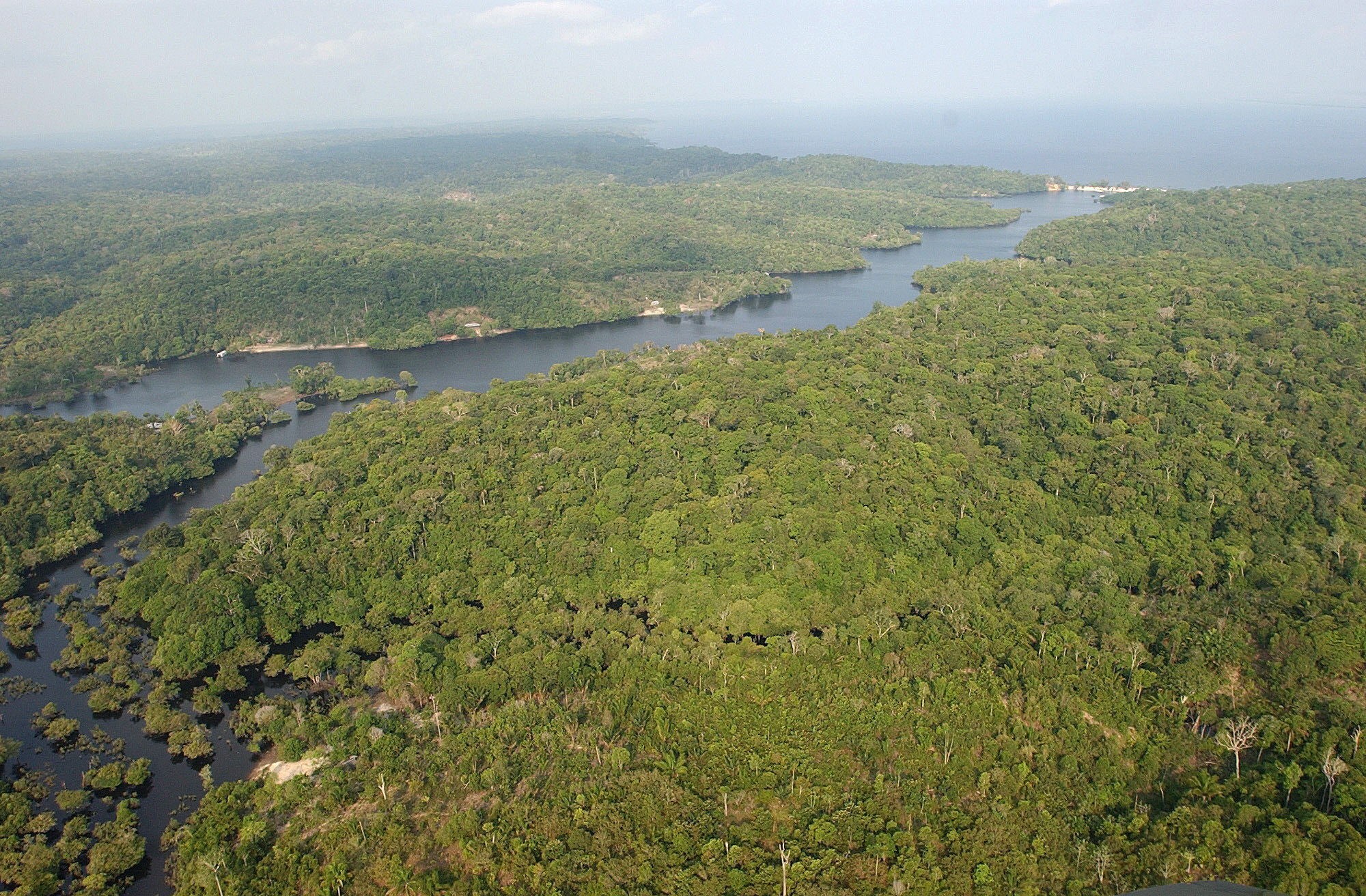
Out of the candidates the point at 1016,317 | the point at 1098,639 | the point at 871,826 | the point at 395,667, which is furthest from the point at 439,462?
the point at 1016,317

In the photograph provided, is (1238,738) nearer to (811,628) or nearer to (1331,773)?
(1331,773)

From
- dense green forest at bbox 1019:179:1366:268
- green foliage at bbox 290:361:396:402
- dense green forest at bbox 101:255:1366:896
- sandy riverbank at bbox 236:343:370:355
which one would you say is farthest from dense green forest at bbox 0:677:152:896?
dense green forest at bbox 1019:179:1366:268

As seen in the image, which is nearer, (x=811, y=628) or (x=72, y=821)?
(x=72, y=821)

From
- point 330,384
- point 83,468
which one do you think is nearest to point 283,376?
point 330,384

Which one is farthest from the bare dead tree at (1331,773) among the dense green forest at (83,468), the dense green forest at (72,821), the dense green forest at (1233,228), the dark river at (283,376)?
the dense green forest at (1233,228)

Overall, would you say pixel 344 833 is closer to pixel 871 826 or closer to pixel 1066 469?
pixel 871 826

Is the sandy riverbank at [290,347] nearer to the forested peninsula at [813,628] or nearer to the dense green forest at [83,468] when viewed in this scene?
the dense green forest at [83,468]
